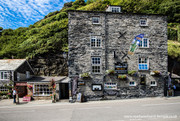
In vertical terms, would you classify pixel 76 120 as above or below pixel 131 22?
below

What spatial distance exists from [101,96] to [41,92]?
9.41 meters

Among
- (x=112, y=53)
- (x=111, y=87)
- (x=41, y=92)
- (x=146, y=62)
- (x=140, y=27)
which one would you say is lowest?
(x=41, y=92)

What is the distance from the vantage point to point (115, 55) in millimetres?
17172

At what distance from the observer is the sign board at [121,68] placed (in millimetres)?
16984

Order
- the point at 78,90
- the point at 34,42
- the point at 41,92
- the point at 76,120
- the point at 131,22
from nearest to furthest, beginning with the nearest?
the point at 76,120
the point at 78,90
the point at 131,22
the point at 41,92
the point at 34,42

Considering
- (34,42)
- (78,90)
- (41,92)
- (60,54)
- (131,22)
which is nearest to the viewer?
(78,90)

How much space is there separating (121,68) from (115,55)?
1.96 meters

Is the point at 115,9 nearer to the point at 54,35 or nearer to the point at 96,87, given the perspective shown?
the point at 96,87

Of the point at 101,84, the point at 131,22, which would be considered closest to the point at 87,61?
the point at 101,84

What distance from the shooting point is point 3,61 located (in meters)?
22.7

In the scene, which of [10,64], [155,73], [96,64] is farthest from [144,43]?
[10,64]

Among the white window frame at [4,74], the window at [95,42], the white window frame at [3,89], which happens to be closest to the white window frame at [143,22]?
the window at [95,42]

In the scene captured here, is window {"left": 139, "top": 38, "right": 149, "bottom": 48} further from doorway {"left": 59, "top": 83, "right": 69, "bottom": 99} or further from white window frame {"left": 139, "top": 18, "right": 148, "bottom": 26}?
doorway {"left": 59, "top": 83, "right": 69, "bottom": 99}

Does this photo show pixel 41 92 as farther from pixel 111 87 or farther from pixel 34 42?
Answer: pixel 34 42
